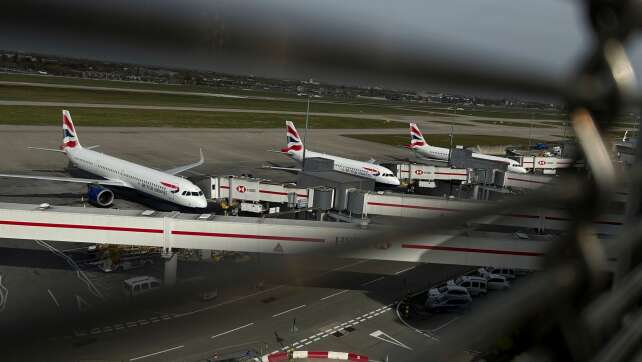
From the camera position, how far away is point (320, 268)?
67 centimetres

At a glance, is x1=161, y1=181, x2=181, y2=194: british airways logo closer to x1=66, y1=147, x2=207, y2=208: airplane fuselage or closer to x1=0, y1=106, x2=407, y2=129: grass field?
x1=66, y1=147, x2=207, y2=208: airplane fuselage

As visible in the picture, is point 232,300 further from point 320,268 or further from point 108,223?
point 108,223

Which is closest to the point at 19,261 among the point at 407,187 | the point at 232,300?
the point at 232,300

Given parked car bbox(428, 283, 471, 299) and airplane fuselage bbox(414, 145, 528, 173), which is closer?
parked car bbox(428, 283, 471, 299)

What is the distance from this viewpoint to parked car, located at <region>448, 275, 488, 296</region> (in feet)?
38.4

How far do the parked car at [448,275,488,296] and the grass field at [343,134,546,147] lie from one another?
83.7 feet

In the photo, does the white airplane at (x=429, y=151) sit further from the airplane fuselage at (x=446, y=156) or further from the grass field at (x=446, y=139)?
the grass field at (x=446, y=139)

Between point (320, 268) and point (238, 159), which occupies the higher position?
point (320, 268)

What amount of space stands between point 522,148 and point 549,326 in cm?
3991

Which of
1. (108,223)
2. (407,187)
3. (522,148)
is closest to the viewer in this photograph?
(108,223)

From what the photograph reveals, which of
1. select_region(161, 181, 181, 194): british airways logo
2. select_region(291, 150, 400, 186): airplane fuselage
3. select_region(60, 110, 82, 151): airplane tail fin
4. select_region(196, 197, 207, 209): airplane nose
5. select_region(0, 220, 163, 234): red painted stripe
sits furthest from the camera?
select_region(291, 150, 400, 186): airplane fuselage

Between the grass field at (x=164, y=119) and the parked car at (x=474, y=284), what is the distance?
30.0 metres

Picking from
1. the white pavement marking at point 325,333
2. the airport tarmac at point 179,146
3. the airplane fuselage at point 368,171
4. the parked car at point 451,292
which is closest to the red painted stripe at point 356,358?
the white pavement marking at point 325,333

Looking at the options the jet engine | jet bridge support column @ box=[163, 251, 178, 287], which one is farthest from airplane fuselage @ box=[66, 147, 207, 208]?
jet bridge support column @ box=[163, 251, 178, 287]
